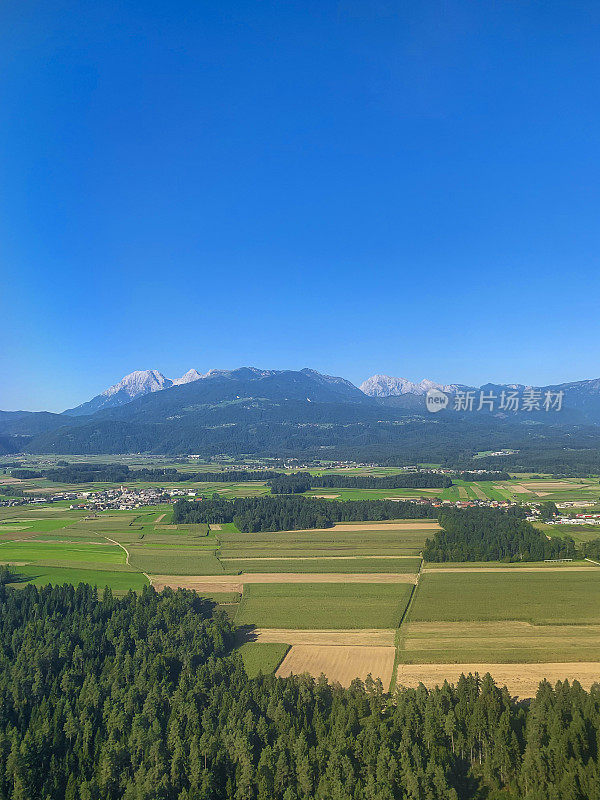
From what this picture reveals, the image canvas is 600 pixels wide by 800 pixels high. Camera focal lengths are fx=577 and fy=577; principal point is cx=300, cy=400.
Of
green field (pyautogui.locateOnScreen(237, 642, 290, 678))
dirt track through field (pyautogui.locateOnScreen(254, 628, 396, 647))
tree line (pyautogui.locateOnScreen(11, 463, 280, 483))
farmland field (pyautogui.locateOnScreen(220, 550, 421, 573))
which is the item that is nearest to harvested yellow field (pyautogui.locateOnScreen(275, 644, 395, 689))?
green field (pyautogui.locateOnScreen(237, 642, 290, 678))

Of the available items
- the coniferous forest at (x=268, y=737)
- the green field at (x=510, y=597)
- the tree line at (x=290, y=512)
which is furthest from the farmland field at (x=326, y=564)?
the coniferous forest at (x=268, y=737)

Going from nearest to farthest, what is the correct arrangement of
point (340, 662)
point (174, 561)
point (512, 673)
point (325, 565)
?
point (512, 673)
point (340, 662)
point (325, 565)
point (174, 561)

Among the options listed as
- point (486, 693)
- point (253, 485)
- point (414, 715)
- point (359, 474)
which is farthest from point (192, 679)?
point (359, 474)

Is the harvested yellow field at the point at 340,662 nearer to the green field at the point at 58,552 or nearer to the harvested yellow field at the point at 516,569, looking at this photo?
the harvested yellow field at the point at 516,569

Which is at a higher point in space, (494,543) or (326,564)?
(494,543)

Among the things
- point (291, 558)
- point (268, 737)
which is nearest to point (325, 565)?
point (291, 558)

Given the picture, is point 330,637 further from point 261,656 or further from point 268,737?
point 268,737

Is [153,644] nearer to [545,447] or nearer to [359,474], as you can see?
[359,474]
